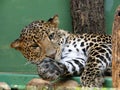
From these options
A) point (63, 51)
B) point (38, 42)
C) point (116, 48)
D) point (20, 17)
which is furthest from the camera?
point (20, 17)

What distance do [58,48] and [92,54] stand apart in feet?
1.14

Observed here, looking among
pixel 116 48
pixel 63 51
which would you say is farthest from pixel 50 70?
pixel 116 48

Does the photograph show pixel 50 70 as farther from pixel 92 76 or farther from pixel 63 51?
pixel 63 51

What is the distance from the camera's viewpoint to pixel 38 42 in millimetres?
4465

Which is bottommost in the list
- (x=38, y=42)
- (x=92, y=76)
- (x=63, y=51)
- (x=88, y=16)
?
(x=92, y=76)

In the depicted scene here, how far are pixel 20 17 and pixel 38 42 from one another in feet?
3.78

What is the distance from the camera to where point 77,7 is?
17.0 ft

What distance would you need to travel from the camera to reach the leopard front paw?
4078 millimetres

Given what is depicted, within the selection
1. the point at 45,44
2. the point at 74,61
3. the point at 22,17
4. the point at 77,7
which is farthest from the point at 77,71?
the point at 22,17

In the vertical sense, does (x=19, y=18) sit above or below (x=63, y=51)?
above

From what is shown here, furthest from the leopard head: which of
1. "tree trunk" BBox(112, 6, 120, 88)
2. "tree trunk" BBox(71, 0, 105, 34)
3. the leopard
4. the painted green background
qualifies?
"tree trunk" BBox(112, 6, 120, 88)

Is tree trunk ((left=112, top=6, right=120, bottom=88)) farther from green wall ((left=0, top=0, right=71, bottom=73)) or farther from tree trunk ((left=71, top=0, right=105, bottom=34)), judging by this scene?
green wall ((left=0, top=0, right=71, bottom=73))

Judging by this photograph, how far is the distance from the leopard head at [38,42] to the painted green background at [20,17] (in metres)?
0.83

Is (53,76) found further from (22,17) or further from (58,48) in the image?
(22,17)
